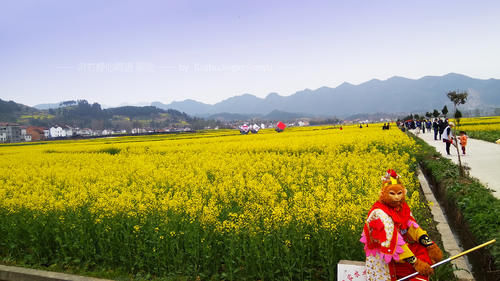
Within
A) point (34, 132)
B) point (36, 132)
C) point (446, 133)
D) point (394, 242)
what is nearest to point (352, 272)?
point (394, 242)

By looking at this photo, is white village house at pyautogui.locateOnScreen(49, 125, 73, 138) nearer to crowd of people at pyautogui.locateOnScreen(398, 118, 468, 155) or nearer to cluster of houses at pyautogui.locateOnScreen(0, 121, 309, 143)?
cluster of houses at pyautogui.locateOnScreen(0, 121, 309, 143)

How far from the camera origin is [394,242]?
313cm

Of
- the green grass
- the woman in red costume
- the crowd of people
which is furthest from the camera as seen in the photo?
the crowd of people

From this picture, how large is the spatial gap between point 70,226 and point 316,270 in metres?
4.90

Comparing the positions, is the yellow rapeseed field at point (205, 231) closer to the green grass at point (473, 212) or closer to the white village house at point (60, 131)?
the green grass at point (473, 212)

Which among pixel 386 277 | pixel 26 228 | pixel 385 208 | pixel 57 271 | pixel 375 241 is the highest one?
pixel 385 208

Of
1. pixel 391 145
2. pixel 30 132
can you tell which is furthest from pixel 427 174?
pixel 30 132

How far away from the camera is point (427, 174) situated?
45.1 ft

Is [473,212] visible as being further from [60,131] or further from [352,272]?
[60,131]

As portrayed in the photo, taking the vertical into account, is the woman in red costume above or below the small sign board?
above

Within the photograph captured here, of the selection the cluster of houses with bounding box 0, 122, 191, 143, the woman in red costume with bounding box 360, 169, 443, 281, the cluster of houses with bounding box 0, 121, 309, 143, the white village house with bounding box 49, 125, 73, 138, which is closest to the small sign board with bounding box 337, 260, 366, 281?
the woman in red costume with bounding box 360, 169, 443, 281

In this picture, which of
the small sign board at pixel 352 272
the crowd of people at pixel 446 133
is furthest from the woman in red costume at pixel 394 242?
the crowd of people at pixel 446 133

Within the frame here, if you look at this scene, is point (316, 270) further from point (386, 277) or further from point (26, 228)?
point (26, 228)

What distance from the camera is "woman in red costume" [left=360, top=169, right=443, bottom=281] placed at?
3.12 meters
